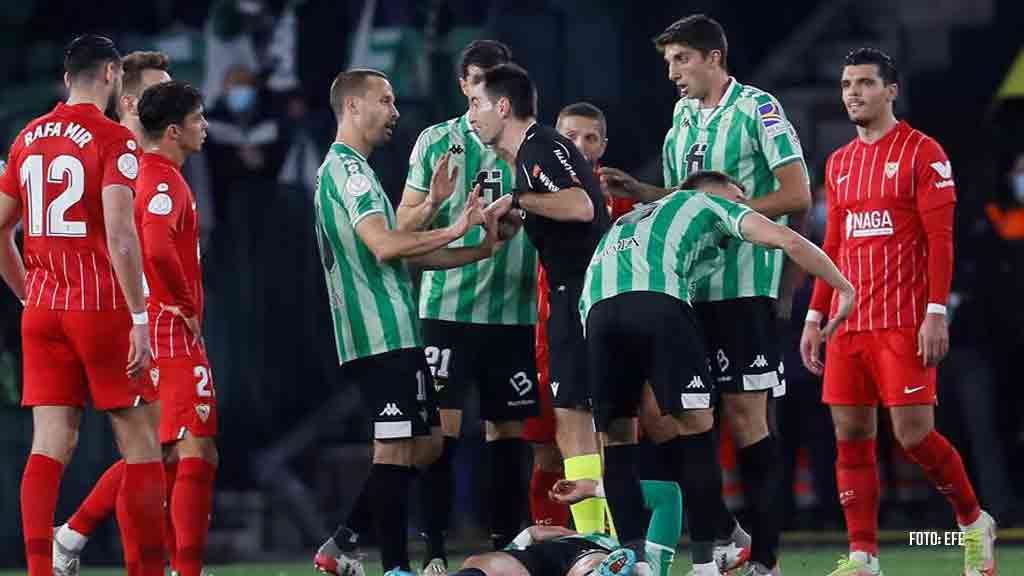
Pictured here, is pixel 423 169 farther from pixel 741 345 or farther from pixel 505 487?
pixel 741 345

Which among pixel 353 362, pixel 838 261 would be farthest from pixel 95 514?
pixel 838 261

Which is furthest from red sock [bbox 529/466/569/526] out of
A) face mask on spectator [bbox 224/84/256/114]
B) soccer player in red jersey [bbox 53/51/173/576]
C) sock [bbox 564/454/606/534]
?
face mask on spectator [bbox 224/84/256/114]

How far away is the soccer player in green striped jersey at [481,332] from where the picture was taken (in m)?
8.27

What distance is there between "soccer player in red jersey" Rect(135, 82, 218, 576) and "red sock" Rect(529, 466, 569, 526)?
1.47 meters

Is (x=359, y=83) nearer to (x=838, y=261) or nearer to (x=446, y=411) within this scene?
(x=446, y=411)

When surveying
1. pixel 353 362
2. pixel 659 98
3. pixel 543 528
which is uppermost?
pixel 659 98

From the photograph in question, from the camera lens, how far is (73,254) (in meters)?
7.07

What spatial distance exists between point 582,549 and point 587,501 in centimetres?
81

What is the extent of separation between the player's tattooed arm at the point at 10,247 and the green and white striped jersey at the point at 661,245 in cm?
209

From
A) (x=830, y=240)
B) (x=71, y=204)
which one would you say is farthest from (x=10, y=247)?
(x=830, y=240)

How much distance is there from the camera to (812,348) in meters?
8.17

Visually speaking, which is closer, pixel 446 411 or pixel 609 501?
pixel 609 501

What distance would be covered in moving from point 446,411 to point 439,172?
1195 mm

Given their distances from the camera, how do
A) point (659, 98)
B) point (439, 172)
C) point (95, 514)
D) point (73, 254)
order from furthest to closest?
point (659, 98)
point (95, 514)
point (439, 172)
point (73, 254)
